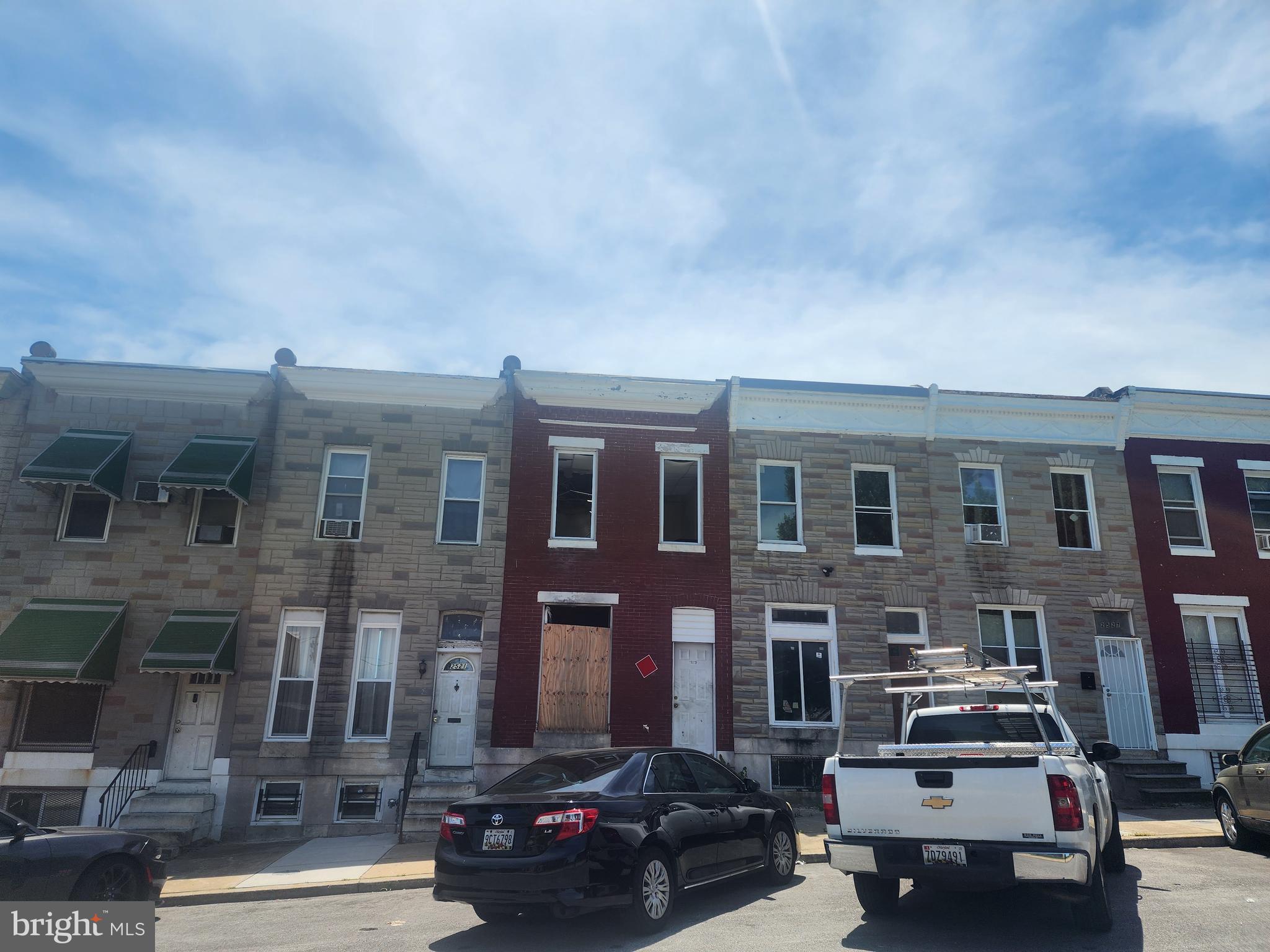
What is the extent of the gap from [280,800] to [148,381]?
8.05 m

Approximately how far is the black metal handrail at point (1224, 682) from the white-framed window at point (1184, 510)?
1991 mm

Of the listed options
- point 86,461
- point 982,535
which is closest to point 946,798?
point 982,535

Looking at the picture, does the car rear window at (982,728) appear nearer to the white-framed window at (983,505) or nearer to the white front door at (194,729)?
the white-framed window at (983,505)

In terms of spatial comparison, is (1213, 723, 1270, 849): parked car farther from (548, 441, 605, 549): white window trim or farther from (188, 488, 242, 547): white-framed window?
(188, 488, 242, 547): white-framed window

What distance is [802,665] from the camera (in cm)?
1644

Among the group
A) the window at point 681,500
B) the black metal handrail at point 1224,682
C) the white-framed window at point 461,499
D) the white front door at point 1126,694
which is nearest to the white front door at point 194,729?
the white-framed window at point 461,499

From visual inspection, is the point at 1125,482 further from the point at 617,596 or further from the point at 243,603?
the point at 243,603

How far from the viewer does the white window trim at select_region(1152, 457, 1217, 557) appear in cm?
1767

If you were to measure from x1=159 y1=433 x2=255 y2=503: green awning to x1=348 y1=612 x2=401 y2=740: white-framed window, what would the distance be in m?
3.22

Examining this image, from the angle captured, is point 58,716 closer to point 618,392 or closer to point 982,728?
point 618,392

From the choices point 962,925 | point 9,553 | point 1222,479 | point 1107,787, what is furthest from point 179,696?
point 1222,479

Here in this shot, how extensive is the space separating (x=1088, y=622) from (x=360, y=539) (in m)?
14.1

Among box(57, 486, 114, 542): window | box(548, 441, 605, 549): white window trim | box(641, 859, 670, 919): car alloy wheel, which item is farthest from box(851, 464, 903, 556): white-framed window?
box(57, 486, 114, 542): window

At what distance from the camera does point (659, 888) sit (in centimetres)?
766
